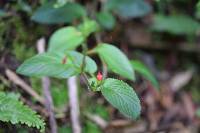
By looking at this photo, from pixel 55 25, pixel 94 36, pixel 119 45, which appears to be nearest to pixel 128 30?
pixel 119 45

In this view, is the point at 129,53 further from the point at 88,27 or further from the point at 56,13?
the point at 56,13

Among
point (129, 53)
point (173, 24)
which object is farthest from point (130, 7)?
point (173, 24)

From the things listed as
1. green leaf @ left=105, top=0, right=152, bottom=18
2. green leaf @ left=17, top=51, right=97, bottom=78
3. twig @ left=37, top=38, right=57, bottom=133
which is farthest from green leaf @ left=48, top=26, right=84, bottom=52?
green leaf @ left=105, top=0, right=152, bottom=18

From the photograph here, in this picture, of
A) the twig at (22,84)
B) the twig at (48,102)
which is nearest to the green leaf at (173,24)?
the twig at (48,102)

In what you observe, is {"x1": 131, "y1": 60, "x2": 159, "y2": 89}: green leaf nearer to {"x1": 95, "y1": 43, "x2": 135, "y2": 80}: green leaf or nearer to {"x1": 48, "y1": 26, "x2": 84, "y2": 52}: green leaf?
{"x1": 95, "y1": 43, "x2": 135, "y2": 80}: green leaf

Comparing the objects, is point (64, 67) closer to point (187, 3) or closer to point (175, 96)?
point (175, 96)
